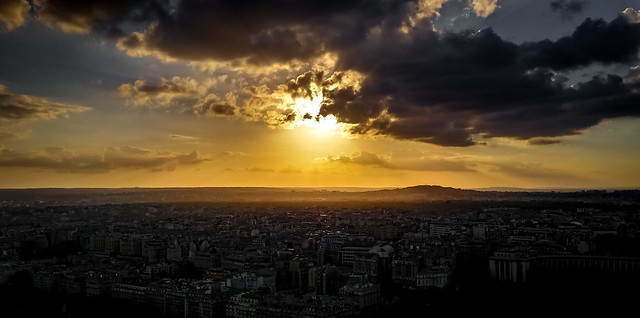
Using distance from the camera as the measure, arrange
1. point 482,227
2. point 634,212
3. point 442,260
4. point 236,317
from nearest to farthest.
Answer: point 236,317 < point 442,260 < point 482,227 < point 634,212

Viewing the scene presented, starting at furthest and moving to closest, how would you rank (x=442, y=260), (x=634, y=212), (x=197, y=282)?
(x=634, y=212) < (x=442, y=260) < (x=197, y=282)

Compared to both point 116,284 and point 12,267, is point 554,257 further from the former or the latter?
point 12,267

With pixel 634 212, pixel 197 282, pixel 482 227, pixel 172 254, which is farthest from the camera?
pixel 634 212

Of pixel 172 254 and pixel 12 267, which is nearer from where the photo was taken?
pixel 12 267

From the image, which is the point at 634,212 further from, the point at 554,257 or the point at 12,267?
the point at 12,267

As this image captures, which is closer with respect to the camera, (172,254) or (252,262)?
(252,262)

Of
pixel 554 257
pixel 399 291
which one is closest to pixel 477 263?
pixel 554 257

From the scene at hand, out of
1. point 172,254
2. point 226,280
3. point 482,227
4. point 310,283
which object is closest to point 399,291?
point 310,283

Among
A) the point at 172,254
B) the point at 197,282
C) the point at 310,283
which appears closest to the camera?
the point at 197,282
